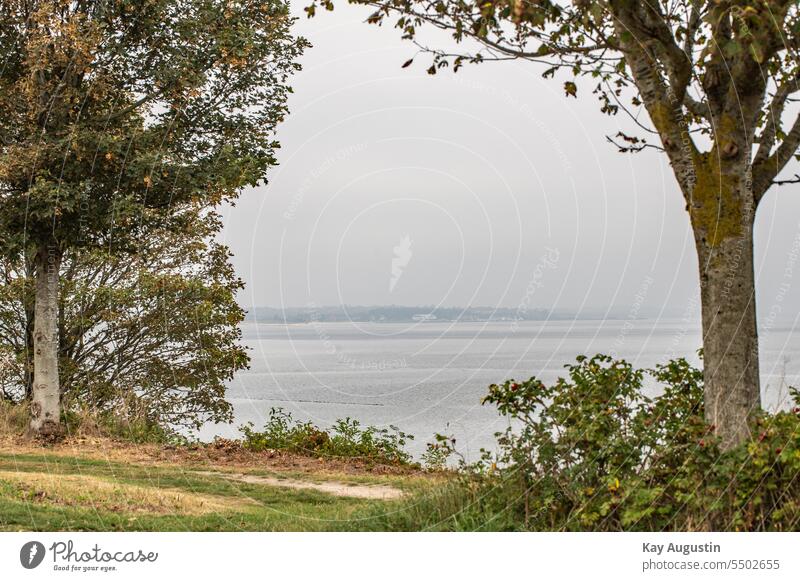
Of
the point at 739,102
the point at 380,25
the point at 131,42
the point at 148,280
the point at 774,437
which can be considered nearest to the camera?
the point at 774,437

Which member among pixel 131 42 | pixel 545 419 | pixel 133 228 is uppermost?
pixel 131 42

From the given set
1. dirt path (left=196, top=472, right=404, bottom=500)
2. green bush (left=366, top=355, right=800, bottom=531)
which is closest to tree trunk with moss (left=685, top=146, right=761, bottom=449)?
green bush (left=366, top=355, right=800, bottom=531)

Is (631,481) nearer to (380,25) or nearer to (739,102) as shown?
(739,102)

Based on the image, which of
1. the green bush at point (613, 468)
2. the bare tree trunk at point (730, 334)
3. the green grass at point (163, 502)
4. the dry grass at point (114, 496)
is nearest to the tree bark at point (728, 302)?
the bare tree trunk at point (730, 334)

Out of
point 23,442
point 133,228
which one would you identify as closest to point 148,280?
point 133,228

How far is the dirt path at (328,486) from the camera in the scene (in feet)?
33.3

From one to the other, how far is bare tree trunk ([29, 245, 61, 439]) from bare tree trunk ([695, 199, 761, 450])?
37.2ft

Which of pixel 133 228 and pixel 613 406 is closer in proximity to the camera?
pixel 613 406

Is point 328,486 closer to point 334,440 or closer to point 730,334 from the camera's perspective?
point 334,440

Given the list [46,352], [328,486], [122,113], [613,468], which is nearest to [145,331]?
[46,352]

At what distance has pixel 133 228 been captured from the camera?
13547 millimetres

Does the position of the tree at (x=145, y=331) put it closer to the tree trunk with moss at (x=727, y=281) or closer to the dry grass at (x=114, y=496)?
the dry grass at (x=114, y=496)

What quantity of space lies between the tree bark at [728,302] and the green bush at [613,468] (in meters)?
0.24
